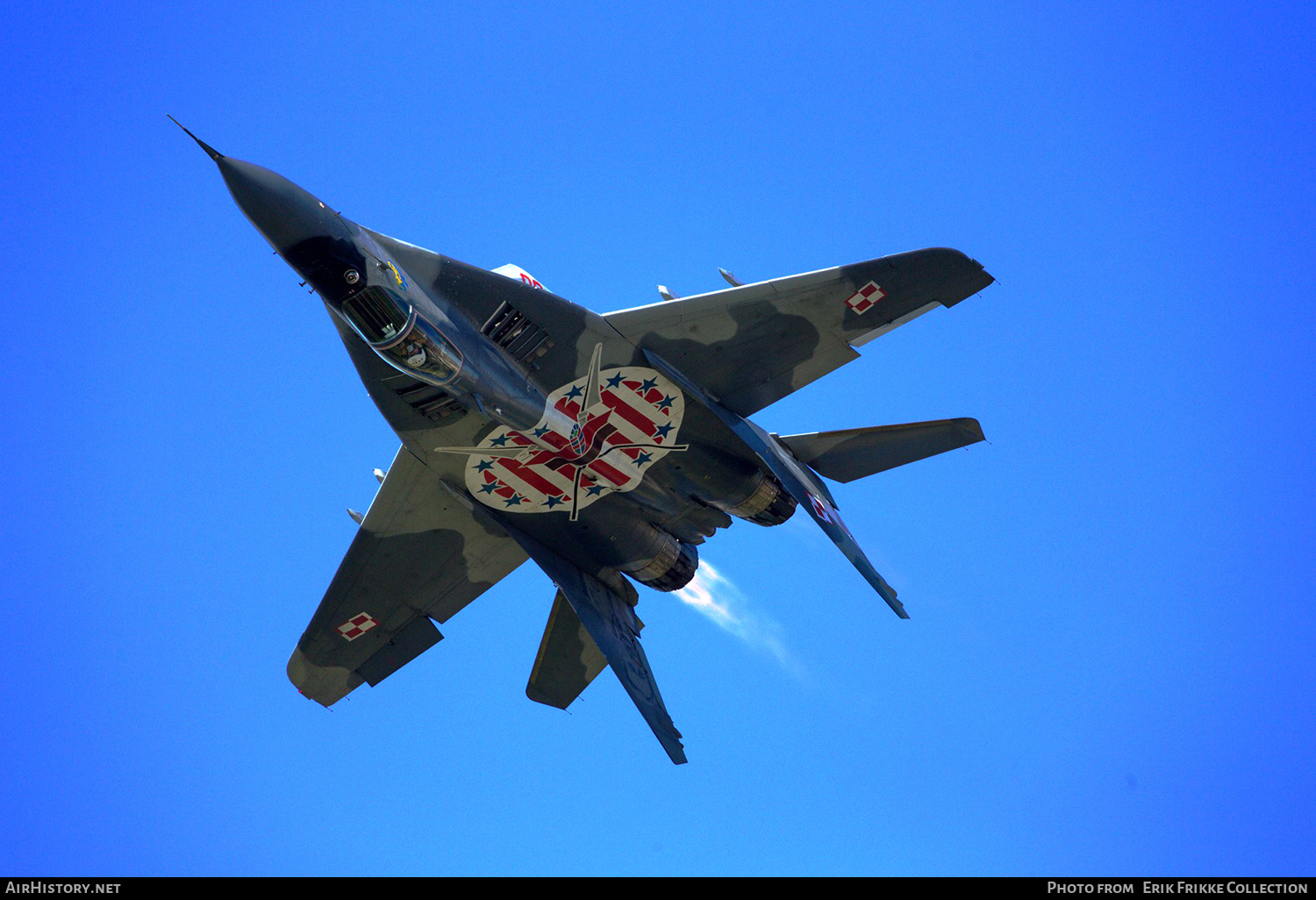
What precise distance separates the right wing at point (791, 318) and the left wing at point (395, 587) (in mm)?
4336

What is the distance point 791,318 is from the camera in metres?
16.8

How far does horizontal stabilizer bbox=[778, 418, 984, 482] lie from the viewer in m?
17.9

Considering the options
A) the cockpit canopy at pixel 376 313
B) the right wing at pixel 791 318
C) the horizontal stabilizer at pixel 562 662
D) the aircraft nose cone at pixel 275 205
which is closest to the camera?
the aircraft nose cone at pixel 275 205

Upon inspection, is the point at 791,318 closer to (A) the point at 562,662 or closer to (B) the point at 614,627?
(B) the point at 614,627

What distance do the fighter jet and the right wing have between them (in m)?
0.02

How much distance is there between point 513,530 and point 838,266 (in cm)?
641

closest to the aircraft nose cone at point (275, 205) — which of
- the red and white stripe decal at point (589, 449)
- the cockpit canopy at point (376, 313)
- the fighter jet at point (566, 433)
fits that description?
the fighter jet at point (566, 433)

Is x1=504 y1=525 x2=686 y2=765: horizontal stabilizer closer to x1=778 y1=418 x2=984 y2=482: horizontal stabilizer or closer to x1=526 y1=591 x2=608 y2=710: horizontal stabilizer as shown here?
x1=526 y1=591 x2=608 y2=710: horizontal stabilizer

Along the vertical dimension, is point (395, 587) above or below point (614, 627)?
above

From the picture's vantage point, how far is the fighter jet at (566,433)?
14.4 meters

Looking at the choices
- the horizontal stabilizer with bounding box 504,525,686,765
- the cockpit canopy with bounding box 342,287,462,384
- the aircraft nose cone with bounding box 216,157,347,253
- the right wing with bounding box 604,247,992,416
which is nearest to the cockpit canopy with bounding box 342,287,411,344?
the cockpit canopy with bounding box 342,287,462,384

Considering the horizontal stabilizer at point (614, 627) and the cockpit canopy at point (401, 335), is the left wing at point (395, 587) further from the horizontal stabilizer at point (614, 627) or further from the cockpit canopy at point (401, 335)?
the cockpit canopy at point (401, 335)

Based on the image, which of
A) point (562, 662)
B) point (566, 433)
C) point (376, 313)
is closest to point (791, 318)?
point (566, 433)

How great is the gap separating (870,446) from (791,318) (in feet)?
8.87
